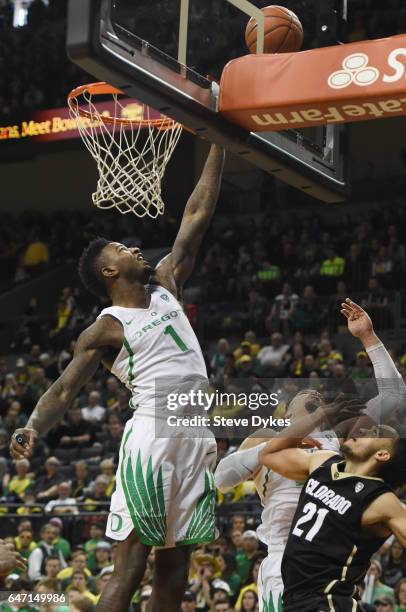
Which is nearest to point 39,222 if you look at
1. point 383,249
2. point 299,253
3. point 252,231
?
point 252,231

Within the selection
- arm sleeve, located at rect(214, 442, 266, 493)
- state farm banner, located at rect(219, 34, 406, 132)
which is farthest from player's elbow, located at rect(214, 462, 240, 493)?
state farm banner, located at rect(219, 34, 406, 132)

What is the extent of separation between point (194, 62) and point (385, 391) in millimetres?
1881

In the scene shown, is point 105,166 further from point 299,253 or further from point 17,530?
point 299,253

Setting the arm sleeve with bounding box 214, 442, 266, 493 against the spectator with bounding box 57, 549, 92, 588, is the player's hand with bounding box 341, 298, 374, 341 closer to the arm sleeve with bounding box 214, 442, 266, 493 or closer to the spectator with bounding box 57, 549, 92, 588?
the arm sleeve with bounding box 214, 442, 266, 493

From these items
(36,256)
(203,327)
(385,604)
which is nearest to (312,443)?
(385,604)

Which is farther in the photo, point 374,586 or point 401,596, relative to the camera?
point 374,586

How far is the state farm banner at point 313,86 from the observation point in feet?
18.2

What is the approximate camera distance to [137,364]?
17.3 feet

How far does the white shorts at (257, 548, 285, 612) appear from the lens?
19.3 feet

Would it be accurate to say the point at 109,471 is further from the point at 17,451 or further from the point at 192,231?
the point at 17,451

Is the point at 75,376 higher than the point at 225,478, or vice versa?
the point at 75,376

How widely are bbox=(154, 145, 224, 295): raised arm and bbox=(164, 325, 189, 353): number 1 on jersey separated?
13.9 inches

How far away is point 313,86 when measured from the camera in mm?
5648

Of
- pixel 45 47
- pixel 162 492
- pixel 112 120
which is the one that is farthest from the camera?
pixel 45 47
